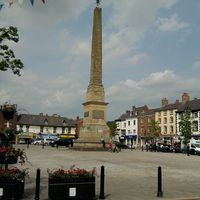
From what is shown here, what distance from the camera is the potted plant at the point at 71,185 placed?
9367mm

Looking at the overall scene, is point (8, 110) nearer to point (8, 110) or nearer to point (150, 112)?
point (8, 110)

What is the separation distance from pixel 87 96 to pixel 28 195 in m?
31.9

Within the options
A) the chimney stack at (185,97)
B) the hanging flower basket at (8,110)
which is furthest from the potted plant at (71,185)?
the chimney stack at (185,97)

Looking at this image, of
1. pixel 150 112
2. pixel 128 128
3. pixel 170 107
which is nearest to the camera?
pixel 170 107

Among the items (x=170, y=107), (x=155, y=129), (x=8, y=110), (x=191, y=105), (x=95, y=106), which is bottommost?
(x=8, y=110)

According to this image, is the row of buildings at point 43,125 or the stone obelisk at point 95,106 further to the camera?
the row of buildings at point 43,125

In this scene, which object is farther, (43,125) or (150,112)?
(43,125)

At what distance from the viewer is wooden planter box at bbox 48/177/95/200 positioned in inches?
368

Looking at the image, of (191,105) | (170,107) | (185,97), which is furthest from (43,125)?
(191,105)

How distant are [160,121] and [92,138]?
174 ft

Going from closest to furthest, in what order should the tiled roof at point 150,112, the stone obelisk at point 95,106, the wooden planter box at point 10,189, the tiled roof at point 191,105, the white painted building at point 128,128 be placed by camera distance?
the wooden planter box at point 10,189, the stone obelisk at point 95,106, the tiled roof at point 191,105, the tiled roof at point 150,112, the white painted building at point 128,128

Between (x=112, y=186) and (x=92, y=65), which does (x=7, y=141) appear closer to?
(x=112, y=186)

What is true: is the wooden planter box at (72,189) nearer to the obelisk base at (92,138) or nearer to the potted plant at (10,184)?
the potted plant at (10,184)

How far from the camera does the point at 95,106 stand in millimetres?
41000
